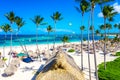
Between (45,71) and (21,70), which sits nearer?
(45,71)

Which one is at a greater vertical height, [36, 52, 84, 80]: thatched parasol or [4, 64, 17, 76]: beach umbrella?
[36, 52, 84, 80]: thatched parasol

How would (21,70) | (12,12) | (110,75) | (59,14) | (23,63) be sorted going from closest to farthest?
1. (110,75)
2. (21,70)
3. (23,63)
4. (12,12)
5. (59,14)

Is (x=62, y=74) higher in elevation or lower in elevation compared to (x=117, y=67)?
→ higher

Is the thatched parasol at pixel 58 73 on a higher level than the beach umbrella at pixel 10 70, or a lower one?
higher

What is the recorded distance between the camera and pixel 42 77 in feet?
40.3

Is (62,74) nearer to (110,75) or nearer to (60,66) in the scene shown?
(60,66)

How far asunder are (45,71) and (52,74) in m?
0.55

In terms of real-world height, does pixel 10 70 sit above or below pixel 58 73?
below

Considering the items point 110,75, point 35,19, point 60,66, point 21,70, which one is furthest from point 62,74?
point 35,19

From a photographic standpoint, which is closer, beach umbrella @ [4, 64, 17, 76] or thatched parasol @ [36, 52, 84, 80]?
thatched parasol @ [36, 52, 84, 80]

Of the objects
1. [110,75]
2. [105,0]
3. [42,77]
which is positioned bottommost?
[110,75]

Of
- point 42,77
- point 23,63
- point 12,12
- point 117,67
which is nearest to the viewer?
point 42,77

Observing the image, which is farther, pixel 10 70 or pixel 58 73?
pixel 10 70

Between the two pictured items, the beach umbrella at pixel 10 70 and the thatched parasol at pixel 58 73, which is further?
the beach umbrella at pixel 10 70
